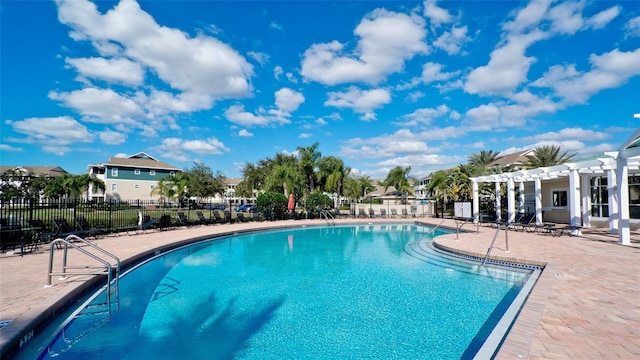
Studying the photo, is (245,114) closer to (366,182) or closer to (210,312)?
(210,312)

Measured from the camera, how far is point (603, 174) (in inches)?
610

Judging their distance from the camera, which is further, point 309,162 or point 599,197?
point 309,162

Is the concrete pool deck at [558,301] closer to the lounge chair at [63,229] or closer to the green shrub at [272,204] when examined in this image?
the lounge chair at [63,229]

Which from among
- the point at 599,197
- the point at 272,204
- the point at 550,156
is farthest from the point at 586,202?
the point at 272,204

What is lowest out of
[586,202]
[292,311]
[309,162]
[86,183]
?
[292,311]

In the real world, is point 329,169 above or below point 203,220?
above

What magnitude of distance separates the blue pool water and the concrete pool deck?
0.58 m

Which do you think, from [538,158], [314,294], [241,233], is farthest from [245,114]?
[538,158]

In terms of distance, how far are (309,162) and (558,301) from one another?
2887 cm

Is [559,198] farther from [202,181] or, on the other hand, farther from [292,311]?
[202,181]

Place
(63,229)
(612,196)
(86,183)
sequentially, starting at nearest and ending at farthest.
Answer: (63,229) → (612,196) → (86,183)

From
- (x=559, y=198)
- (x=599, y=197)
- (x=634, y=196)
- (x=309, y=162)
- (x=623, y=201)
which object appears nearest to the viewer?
(x=623, y=201)

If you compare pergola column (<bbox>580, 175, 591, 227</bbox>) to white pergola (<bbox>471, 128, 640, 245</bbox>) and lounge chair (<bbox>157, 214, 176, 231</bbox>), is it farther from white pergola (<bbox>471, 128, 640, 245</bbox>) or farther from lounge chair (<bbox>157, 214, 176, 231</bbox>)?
lounge chair (<bbox>157, 214, 176, 231</bbox>)

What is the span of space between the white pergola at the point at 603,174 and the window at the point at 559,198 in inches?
100
